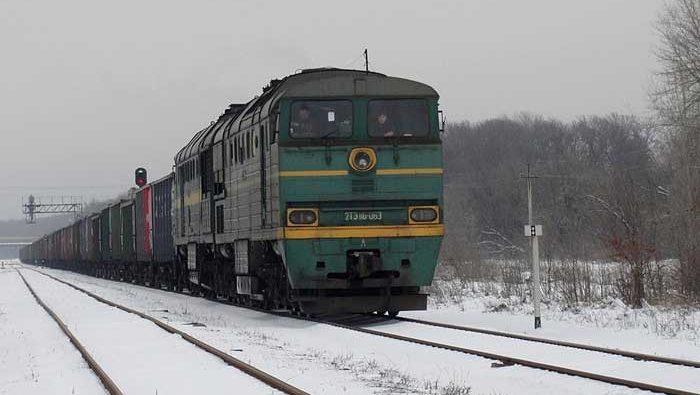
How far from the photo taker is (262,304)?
20.1 metres

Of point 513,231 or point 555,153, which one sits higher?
point 555,153

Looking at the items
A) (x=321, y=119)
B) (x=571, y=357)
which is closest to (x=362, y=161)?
(x=321, y=119)

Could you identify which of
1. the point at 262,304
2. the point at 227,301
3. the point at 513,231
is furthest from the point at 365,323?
the point at 513,231

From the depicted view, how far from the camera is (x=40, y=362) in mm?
12242

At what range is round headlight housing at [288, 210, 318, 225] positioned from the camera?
15.5 m

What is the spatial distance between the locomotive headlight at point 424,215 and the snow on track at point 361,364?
6.97 ft

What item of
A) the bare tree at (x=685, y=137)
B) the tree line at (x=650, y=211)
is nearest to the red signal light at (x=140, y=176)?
the tree line at (x=650, y=211)

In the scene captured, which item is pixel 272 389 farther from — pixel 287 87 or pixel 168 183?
pixel 168 183

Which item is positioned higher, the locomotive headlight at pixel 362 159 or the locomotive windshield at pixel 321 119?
the locomotive windshield at pixel 321 119

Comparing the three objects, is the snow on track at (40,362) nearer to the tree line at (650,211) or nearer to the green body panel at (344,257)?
the green body panel at (344,257)

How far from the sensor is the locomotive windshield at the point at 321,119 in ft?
51.9

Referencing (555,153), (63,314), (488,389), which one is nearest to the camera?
(488,389)

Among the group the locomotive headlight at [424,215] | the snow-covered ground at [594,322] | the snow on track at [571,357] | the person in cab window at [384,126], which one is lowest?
the snow-covered ground at [594,322]

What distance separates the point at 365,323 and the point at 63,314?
25.7ft
